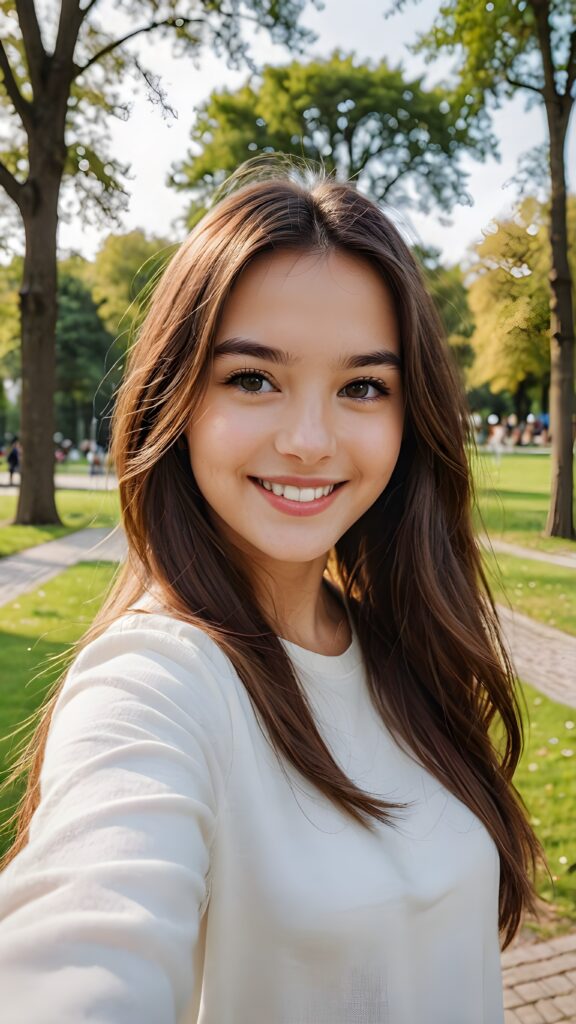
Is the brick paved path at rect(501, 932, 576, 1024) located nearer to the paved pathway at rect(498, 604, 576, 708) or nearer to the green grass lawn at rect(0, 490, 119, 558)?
the paved pathway at rect(498, 604, 576, 708)

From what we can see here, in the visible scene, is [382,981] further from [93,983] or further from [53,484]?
[53,484]

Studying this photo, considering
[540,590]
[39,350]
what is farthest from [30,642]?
[540,590]

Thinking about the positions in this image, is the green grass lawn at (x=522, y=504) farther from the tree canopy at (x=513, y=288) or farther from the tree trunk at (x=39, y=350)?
the tree trunk at (x=39, y=350)

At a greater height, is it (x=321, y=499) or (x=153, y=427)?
(x=153, y=427)

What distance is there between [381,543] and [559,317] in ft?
3.55

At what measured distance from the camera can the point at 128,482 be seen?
4.56 ft

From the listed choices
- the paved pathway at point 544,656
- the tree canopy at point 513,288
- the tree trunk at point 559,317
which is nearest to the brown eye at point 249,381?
the tree canopy at point 513,288

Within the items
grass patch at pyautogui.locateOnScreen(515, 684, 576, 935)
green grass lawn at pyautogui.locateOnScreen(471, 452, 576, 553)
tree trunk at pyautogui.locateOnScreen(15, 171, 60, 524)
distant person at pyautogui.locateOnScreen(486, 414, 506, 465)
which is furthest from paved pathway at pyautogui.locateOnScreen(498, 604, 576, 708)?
tree trunk at pyautogui.locateOnScreen(15, 171, 60, 524)

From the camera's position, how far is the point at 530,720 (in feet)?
9.43

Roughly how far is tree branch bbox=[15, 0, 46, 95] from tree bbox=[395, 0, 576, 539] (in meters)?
1.15

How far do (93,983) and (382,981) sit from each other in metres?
0.55

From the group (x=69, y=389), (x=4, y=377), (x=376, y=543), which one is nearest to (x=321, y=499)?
(x=376, y=543)

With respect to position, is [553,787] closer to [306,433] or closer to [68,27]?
[306,433]

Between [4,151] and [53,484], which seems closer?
[4,151]
